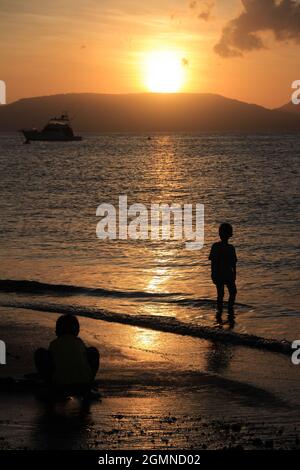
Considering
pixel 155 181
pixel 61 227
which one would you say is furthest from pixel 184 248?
pixel 155 181

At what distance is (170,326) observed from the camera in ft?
44.9

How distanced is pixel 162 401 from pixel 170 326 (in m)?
4.79

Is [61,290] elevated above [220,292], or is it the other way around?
[220,292]

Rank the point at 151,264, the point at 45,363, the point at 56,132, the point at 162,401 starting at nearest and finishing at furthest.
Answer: the point at 45,363 → the point at 162,401 → the point at 151,264 → the point at 56,132

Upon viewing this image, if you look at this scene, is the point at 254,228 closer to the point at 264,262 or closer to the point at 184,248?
the point at 184,248

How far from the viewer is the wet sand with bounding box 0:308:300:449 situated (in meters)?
7.42

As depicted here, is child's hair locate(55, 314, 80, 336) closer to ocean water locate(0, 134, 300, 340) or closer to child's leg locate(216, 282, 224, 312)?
ocean water locate(0, 134, 300, 340)

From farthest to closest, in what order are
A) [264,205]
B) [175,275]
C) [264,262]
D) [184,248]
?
[264,205] → [184,248] → [264,262] → [175,275]

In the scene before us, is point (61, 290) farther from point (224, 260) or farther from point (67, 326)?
point (67, 326)

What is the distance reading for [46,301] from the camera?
54.0 feet

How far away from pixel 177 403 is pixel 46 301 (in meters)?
7.98
